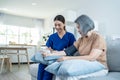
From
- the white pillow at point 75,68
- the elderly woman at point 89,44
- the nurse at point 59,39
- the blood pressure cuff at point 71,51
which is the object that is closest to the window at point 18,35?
the nurse at point 59,39

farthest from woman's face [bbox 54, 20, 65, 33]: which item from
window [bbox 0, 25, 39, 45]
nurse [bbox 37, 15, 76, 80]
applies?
window [bbox 0, 25, 39, 45]

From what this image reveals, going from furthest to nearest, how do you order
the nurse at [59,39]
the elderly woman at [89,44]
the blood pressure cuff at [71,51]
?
the nurse at [59,39] < the blood pressure cuff at [71,51] < the elderly woman at [89,44]

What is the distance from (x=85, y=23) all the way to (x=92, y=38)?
0.16 meters

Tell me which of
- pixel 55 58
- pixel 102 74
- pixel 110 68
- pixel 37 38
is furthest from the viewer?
pixel 37 38

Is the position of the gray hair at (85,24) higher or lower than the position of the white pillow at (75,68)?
higher

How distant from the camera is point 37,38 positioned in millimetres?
8375

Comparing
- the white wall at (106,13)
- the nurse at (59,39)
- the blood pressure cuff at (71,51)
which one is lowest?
the blood pressure cuff at (71,51)

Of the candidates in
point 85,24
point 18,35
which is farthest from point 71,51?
point 18,35

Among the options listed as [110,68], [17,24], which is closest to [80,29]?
[110,68]

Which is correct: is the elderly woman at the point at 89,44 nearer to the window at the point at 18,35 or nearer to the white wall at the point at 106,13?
the white wall at the point at 106,13

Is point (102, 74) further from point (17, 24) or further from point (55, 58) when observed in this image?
point (17, 24)

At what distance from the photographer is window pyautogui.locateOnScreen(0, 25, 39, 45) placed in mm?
7544

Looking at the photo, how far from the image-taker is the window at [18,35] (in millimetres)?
7544

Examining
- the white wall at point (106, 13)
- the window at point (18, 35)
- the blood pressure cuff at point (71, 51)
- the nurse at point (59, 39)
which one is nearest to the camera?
the blood pressure cuff at point (71, 51)
